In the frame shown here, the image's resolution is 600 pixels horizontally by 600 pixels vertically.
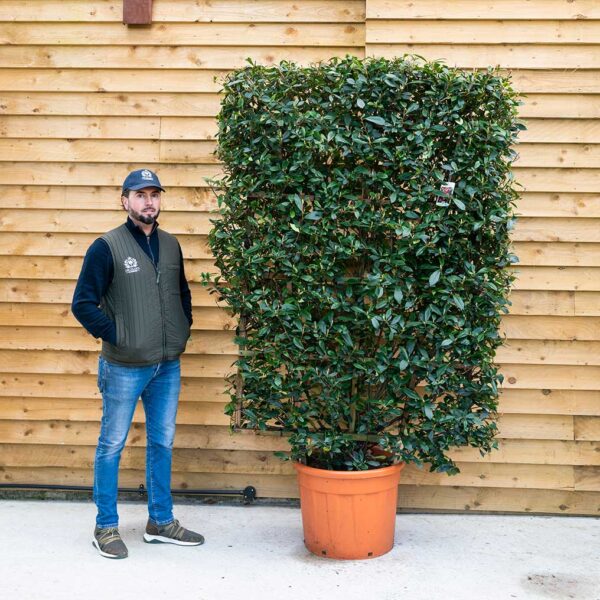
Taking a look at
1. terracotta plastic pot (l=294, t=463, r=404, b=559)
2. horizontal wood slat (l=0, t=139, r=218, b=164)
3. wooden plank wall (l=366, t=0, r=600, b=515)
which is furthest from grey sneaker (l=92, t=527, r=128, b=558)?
horizontal wood slat (l=0, t=139, r=218, b=164)

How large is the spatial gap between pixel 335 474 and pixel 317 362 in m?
0.52

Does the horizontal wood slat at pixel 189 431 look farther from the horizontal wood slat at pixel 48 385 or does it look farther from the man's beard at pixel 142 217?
the man's beard at pixel 142 217

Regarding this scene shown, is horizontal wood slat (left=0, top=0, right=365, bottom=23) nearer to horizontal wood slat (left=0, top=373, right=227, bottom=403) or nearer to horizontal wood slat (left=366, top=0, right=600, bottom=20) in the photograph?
horizontal wood slat (left=366, top=0, right=600, bottom=20)

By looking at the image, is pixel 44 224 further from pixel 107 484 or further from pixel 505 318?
pixel 505 318

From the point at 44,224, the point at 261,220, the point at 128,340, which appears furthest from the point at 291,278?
the point at 44,224

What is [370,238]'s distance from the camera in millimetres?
3521

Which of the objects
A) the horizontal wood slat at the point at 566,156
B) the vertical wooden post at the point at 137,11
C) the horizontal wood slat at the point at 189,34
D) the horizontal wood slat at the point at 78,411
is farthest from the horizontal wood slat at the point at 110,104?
the horizontal wood slat at the point at 566,156

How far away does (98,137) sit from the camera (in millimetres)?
4254

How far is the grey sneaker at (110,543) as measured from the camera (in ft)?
11.6

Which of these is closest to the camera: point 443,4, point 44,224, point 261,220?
point 261,220

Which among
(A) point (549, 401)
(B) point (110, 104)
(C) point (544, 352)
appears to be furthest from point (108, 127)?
(A) point (549, 401)

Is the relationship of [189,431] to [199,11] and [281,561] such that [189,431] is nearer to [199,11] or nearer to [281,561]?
[281,561]

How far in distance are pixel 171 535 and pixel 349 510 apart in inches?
35.5

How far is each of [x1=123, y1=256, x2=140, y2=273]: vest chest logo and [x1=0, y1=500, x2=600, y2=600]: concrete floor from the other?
1.34 meters
